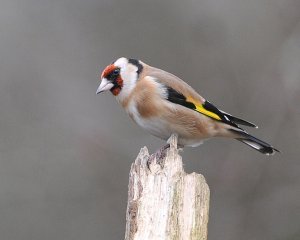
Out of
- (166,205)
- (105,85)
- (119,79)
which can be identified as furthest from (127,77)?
(166,205)

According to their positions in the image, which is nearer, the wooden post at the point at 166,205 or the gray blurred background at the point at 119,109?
the wooden post at the point at 166,205

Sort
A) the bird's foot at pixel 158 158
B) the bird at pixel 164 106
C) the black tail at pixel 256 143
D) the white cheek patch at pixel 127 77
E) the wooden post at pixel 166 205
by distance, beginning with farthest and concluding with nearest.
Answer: the black tail at pixel 256 143
the white cheek patch at pixel 127 77
the bird at pixel 164 106
the bird's foot at pixel 158 158
the wooden post at pixel 166 205

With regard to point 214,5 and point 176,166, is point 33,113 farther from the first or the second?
point 176,166

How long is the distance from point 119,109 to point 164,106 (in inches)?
127

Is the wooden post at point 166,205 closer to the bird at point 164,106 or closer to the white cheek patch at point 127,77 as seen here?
the bird at point 164,106

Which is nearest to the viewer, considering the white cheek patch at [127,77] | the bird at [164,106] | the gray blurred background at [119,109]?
the bird at [164,106]

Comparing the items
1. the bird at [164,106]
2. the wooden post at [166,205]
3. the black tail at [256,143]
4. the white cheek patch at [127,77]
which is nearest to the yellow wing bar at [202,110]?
the bird at [164,106]

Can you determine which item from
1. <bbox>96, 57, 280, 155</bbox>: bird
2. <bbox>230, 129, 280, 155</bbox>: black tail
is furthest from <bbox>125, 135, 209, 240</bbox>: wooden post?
<bbox>230, 129, 280, 155</bbox>: black tail

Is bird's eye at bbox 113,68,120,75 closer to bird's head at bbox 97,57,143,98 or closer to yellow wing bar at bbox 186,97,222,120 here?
bird's head at bbox 97,57,143,98

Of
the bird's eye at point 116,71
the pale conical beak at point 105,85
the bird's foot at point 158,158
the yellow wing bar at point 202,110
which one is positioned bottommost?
the bird's foot at point 158,158

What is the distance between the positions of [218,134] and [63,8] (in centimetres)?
452

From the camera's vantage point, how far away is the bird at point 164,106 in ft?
19.8

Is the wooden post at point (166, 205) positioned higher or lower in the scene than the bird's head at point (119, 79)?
lower

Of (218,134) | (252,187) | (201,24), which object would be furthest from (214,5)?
(218,134)
